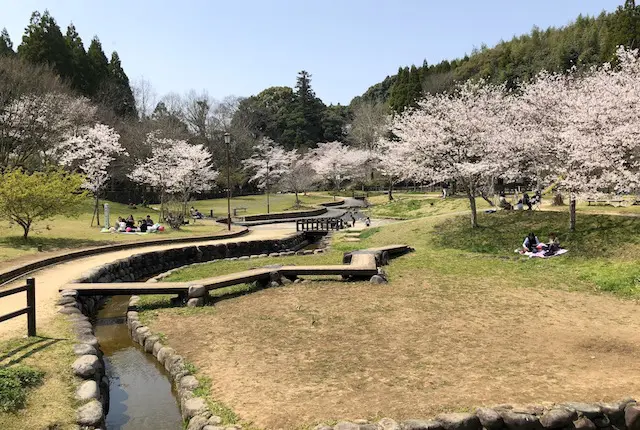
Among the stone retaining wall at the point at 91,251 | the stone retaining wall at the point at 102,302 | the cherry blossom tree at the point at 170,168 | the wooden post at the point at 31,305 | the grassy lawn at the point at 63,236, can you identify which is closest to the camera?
the stone retaining wall at the point at 102,302

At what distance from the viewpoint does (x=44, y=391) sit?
588 centimetres

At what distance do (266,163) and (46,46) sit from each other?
1008 inches

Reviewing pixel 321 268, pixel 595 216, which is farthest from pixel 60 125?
pixel 595 216

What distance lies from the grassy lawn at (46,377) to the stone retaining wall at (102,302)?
5.5 inches

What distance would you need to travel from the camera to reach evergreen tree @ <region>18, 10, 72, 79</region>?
140 ft

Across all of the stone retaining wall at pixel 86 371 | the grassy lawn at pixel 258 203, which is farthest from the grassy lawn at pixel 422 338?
the grassy lawn at pixel 258 203

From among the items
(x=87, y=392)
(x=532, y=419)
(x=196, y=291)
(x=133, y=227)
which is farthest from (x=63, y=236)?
(x=532, y=419)

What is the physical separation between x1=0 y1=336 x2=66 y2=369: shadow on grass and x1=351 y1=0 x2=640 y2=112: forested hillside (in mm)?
51771

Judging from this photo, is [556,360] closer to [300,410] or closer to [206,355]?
[300,410]

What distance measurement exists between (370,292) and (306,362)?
4790 mm

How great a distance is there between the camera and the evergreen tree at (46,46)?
42.8 metres

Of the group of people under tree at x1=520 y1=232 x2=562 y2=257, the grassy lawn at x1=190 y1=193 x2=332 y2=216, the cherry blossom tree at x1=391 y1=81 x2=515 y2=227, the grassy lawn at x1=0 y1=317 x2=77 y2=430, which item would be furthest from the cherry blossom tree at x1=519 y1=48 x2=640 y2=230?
the grassy lawn at x1=190 y1=193 x2=332 y2=216

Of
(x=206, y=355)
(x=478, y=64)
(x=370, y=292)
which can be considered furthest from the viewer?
(x=478, y=64)

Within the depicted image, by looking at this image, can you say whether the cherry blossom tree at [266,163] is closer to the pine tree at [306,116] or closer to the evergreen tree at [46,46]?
the pine tree at [306,116]
